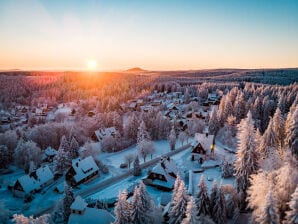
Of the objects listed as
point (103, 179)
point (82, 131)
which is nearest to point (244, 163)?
point (103, 179)

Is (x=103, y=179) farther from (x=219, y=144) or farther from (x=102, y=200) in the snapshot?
(x=219, y=144)

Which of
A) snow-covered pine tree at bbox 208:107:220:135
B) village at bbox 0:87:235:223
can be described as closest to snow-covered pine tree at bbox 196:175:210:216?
village at bbox 0:87:235:223

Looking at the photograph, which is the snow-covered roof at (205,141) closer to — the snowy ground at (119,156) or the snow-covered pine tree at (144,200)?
the snowy ground at (119,156)

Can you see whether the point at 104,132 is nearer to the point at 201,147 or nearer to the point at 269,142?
the point at 201,147

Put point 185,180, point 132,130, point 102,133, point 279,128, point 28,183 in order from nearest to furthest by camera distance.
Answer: point 279,128 < point 185,180 < point 28,183 < point 132,130 < point 102,133

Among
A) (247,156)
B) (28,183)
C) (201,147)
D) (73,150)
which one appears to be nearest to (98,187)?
(28,183)

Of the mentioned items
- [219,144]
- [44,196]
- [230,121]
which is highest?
[230,121]
